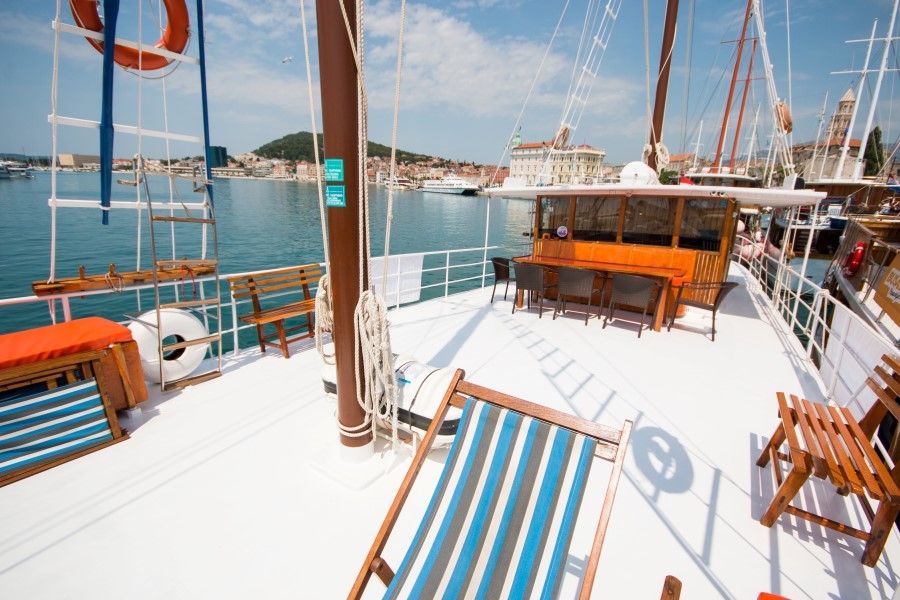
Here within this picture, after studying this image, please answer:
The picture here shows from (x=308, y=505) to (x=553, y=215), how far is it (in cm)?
549

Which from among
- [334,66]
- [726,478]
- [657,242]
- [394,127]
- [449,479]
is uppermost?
[334,66]

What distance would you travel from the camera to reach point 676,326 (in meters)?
5.35

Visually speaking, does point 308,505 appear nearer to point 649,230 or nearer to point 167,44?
point 167,44

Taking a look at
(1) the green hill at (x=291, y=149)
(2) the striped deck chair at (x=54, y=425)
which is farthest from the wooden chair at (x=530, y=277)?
(1) the green hill at (x=291, y=149)

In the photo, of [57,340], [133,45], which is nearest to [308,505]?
[57,340]

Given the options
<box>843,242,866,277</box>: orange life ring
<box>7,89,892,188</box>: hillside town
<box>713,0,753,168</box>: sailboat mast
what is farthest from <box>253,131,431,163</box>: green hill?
<box>843,242,866,277</box>: orange life ring

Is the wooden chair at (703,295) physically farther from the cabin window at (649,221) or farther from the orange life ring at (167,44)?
the orange life ring at (167,44)

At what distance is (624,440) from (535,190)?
4.90 meters

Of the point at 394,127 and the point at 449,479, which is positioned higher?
the point at 394,127

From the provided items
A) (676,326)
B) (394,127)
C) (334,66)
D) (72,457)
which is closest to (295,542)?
(72,457)

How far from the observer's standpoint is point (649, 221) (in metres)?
5.73

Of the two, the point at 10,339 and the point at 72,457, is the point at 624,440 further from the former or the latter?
the point at 10,339

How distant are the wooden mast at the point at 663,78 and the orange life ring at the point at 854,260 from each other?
7372 mm

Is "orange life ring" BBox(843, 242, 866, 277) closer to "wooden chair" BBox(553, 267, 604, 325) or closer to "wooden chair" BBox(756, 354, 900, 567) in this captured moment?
"wooden chair" BBox(553, 267, 604, 325)
